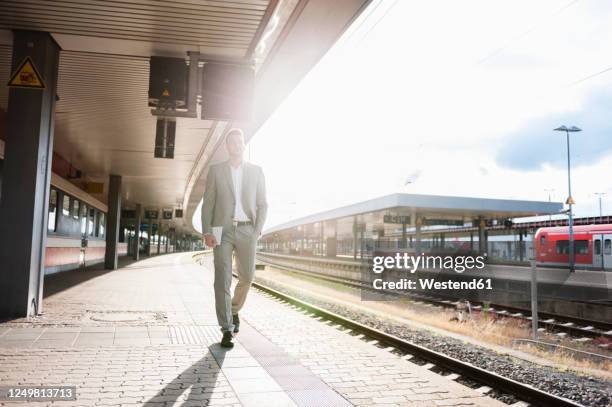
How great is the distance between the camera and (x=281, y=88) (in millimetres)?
10344

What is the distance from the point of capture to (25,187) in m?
7.19

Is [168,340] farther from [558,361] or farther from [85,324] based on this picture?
[558,361]

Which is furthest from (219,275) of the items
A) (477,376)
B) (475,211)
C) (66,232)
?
Result: (475,211)

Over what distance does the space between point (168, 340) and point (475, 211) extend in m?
29.9

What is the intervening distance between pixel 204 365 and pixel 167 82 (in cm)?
542

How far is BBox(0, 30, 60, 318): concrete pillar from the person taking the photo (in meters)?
7.08

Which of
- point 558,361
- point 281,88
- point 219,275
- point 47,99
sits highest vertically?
point 281,88

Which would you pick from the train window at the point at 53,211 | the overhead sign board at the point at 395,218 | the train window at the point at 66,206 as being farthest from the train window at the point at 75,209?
the overhead sign board at the point at 395,218

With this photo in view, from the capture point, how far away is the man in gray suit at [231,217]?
481cm

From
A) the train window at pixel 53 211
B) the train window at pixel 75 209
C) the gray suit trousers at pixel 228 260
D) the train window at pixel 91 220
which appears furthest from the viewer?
the train window at pixel 91 220

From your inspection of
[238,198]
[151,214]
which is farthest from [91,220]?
[238,198]

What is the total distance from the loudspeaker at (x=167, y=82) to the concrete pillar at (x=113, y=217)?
1440cm

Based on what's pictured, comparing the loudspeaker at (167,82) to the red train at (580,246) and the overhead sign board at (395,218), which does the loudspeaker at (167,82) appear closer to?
the red train at (580,246)

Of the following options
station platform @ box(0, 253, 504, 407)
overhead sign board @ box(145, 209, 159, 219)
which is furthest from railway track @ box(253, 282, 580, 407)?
overhead sign board @ box(145, 209, 159, 219)
